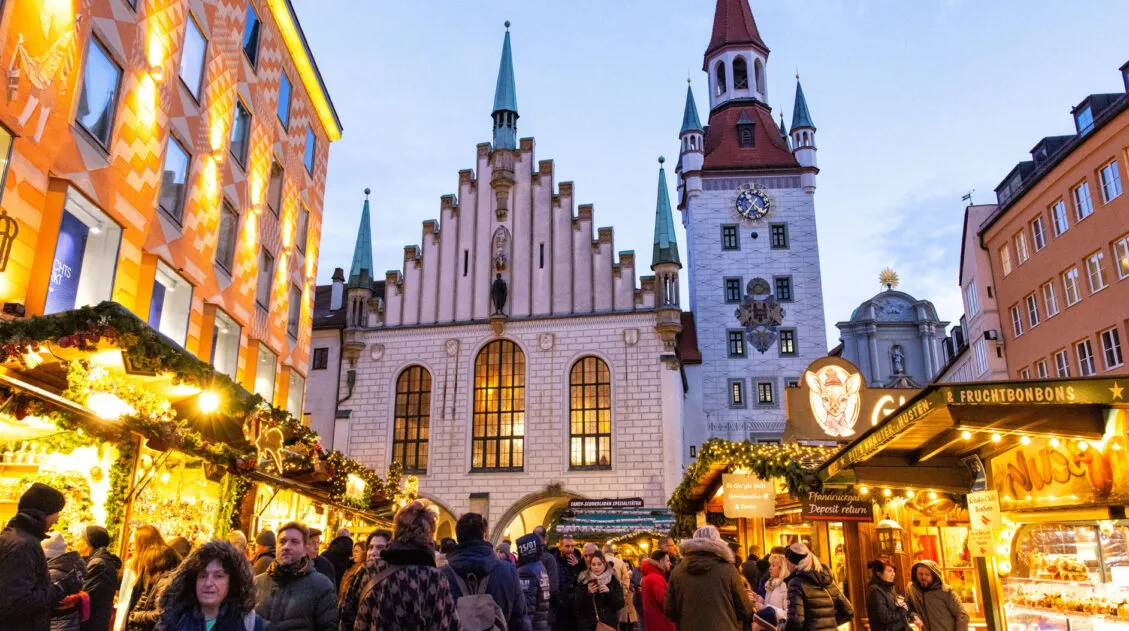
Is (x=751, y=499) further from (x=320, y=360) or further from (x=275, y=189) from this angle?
(x=320, y=360)

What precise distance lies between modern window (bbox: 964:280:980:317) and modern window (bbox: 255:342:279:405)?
25.3m

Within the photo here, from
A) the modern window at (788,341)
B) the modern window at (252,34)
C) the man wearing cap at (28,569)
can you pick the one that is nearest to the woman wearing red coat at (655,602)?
the man wearing cap at (28,569)

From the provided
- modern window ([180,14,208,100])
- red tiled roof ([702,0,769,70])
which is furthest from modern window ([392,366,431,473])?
red tiled roof ([702,0,769,70])

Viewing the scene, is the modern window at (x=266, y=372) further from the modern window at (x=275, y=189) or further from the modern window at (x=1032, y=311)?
the modern window at (x=1032, y=311)

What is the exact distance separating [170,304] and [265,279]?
4.74 metres

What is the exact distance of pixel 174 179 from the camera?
45.8 ft

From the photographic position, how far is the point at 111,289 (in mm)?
11797

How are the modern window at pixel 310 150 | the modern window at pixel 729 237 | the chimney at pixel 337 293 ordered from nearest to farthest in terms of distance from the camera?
the modern window at pixel 310 150 → the chimney at pixel 337 293 → the modern window at pixel 729 237

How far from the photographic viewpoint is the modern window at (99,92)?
10953mm

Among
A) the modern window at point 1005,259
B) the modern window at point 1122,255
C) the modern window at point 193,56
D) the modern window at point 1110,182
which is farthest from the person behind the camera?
the modern window at point 1005,259

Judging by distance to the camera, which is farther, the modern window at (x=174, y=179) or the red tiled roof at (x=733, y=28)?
the red tiled roof at (x=733, y=28)

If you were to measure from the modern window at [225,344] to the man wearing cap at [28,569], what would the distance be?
11.3 metres

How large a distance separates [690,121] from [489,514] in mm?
25720

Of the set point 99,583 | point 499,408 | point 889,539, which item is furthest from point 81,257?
point 499,408
